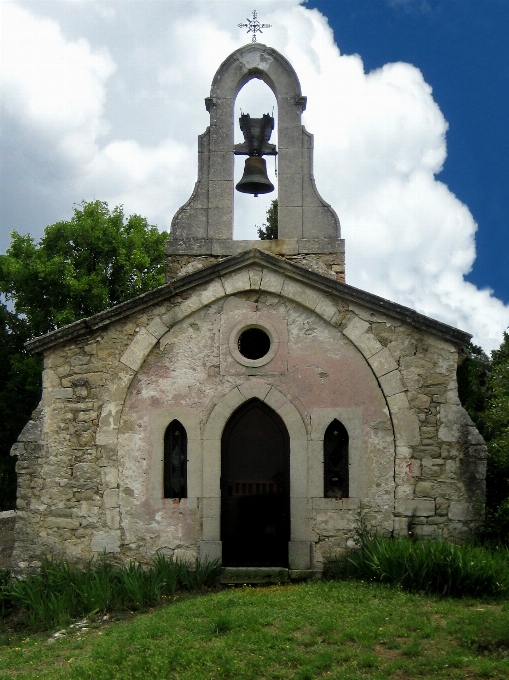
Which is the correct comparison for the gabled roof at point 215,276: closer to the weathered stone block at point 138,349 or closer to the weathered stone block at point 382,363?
the weathered stone block at point 138,349

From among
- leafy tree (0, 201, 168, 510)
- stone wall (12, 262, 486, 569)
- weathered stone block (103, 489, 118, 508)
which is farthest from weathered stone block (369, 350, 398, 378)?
leafy tree (0, 201, 168, 510)

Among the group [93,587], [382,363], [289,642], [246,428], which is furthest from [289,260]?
[289,642]

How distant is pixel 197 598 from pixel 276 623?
5.06ft

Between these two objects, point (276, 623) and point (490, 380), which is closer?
point (276, 623)

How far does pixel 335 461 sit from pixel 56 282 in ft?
49.1

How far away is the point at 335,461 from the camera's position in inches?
405

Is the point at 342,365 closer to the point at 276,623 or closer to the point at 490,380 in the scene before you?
the point at 276,623

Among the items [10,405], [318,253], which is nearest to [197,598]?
[318,253]

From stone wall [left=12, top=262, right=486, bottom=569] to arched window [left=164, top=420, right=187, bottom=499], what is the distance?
147 mm

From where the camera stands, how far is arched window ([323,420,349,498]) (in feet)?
33.5

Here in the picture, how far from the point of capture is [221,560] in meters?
10.1

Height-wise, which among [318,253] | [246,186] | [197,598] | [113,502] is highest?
[246,186]

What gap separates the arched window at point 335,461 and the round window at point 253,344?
4.67 ft

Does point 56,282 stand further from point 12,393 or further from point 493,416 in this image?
point 493,416
